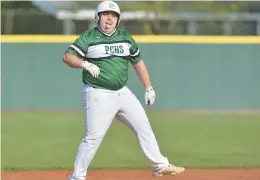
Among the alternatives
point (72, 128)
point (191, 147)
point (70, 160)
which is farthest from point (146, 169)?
point (72, 128)

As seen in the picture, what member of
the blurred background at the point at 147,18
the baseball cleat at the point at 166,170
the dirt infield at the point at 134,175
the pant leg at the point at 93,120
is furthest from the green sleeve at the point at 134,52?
the blurred background at the point at 147,18

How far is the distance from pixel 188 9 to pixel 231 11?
1652mm

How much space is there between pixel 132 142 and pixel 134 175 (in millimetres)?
2685

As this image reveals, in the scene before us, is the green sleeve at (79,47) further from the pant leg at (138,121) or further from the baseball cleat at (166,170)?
the baseball cleat at (166,170)

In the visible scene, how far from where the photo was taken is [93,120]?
15.8ft

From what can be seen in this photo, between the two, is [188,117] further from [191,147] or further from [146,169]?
[146,169]

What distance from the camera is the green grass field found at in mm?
7020

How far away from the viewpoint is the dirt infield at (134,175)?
5848mm

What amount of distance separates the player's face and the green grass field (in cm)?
230

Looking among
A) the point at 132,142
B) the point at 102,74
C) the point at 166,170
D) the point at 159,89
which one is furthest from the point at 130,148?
the point at 159,89

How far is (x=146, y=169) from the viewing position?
6523 mm

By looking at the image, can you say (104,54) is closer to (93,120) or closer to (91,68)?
(91,68)

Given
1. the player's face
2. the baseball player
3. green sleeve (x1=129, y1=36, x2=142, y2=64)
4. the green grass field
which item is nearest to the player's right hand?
the baseball player

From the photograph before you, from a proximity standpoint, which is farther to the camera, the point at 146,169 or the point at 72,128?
the point at 72,128
